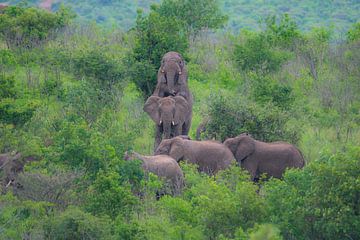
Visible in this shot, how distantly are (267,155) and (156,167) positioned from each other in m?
2.42

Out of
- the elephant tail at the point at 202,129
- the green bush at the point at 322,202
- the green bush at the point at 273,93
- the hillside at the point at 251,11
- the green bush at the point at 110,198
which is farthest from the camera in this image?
the hillside at the point at 251,11

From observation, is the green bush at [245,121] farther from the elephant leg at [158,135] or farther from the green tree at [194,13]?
the green tree at [194,13]

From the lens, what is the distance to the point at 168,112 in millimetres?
20797

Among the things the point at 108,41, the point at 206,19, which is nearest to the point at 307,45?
the point at 206,19

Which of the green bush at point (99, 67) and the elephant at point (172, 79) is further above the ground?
the elephant at point (172, 79)

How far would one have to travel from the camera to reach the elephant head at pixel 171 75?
22.2 metres

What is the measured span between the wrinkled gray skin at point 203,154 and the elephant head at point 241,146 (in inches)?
8.4

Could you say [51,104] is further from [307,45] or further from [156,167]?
[307,45]

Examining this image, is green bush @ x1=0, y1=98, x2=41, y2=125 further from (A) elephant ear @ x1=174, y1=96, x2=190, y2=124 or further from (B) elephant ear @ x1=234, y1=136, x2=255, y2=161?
(B) elephant ear @ x1=234, y1=136, x2=255, y2=161

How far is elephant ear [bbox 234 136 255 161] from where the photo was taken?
18859mm

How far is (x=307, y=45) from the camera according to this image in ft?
102

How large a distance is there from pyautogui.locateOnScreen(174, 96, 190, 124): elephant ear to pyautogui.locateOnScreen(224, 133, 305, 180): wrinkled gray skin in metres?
2.34

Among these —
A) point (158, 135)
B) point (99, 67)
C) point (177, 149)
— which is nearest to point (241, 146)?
point (177, 149)

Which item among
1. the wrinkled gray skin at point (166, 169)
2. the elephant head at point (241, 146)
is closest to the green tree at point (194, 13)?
the elephant head at point (241, 146)
